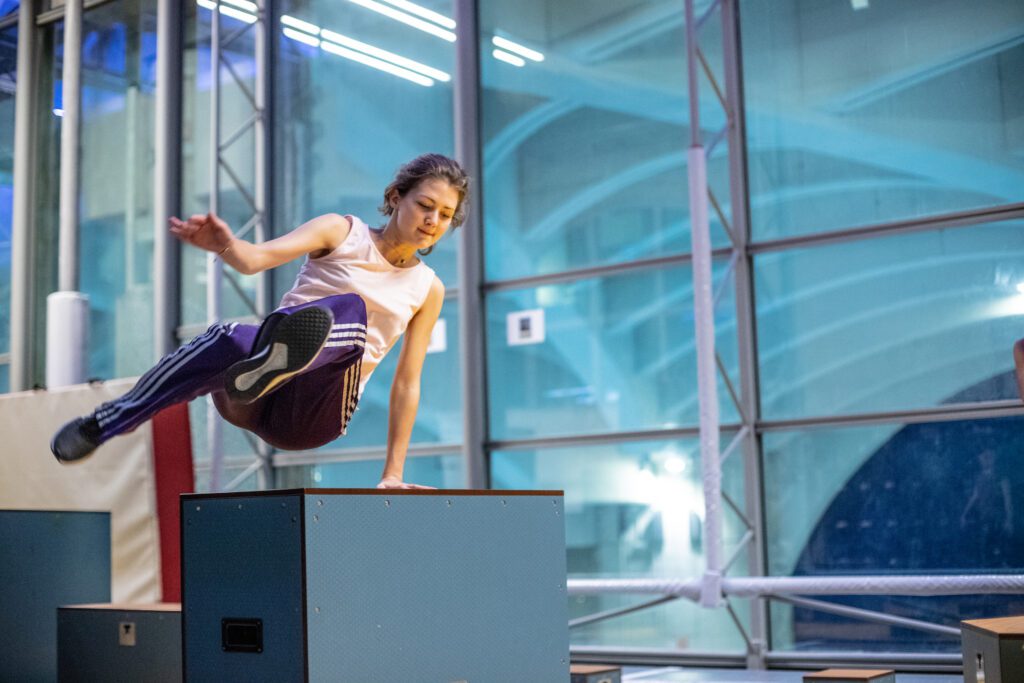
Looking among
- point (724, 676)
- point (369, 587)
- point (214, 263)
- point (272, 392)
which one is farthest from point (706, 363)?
point (214, 263)

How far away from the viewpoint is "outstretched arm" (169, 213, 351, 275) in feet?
9.55

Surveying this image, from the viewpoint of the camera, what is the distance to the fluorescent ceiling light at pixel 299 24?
8.83 m

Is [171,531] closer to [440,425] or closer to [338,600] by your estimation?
[440,425]

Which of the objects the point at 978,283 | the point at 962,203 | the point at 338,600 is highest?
the point at 962,203

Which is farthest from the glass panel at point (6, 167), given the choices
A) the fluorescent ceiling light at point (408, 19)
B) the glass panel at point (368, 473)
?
the fluorescent ceiling light at point (408, 19)

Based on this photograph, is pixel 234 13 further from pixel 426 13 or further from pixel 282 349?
Result: pixel 282 349

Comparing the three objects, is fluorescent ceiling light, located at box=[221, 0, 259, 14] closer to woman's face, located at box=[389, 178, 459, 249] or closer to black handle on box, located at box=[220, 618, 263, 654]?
woman's face, located at box=[389, 178, 459, 249]

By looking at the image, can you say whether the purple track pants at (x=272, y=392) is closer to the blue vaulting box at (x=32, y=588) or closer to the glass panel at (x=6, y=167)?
the blue vaulting box at (x=32, y=588)

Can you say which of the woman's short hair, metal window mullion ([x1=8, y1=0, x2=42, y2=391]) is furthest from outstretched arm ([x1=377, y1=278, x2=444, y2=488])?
metal window mullion ([x1=8, y1=0, x2=42, y2=391])

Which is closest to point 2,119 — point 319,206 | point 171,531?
point 319,206

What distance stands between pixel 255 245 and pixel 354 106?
18.7ft

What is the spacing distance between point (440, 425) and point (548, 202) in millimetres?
1626

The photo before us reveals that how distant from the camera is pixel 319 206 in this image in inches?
341

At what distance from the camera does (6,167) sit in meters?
10.4
